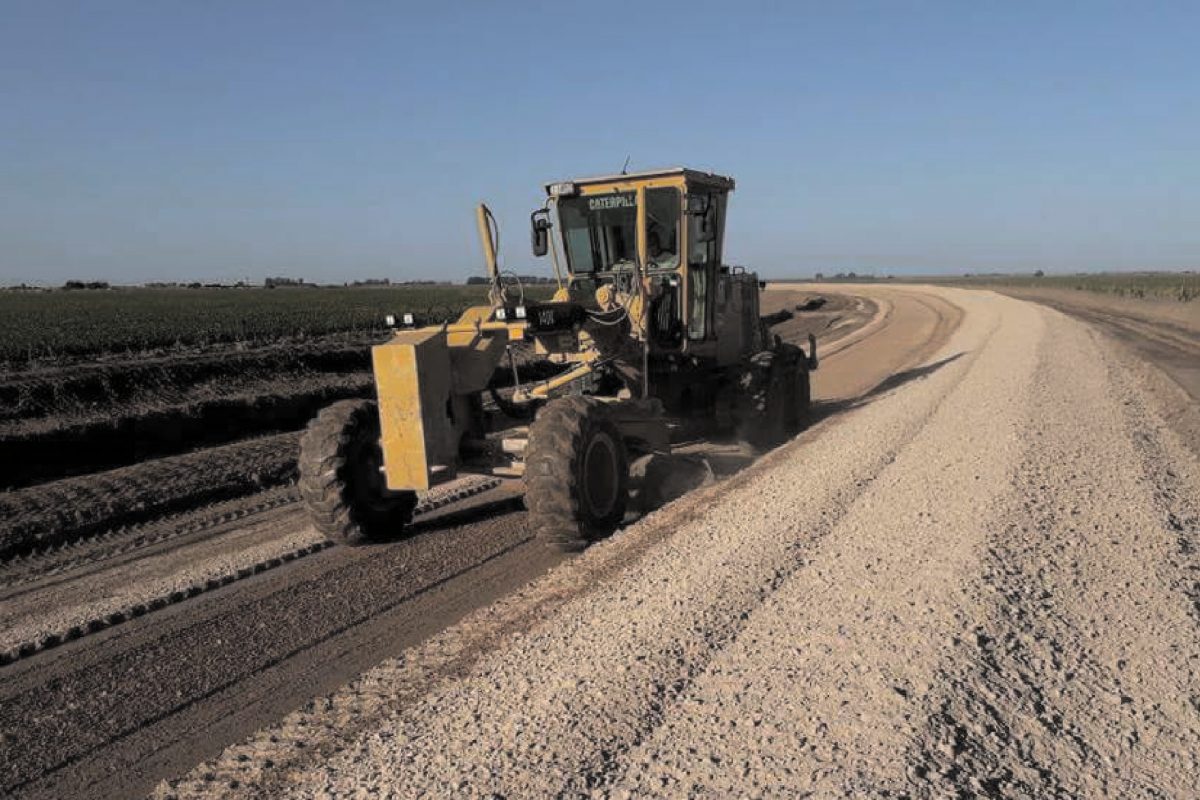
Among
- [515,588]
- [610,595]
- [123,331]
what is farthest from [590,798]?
[123,331]

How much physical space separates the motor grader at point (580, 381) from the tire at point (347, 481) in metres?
0.01

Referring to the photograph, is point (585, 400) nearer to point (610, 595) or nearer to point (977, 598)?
point (610, 595)

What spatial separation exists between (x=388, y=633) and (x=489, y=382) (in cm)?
279

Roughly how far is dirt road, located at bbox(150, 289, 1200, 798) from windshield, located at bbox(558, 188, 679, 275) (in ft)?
10.1

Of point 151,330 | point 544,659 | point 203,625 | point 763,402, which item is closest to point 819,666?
point 544,659

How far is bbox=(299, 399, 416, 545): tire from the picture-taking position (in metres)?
6.93

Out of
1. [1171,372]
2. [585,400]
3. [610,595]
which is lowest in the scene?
[1171,372]

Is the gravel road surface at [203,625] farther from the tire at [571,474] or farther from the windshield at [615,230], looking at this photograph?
the windshield at [615,230]

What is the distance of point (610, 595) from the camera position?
521cm

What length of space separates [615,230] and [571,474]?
376cm

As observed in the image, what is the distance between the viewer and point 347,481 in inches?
274

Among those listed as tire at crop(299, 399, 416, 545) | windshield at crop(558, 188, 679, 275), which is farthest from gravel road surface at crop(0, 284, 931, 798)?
windshield at crop(558, 188, 679, 275)

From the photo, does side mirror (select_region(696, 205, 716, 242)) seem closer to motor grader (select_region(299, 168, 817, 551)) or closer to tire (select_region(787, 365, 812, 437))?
motor grader (select_region(299, 168, 817, 551))

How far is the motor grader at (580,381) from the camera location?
263 inches
